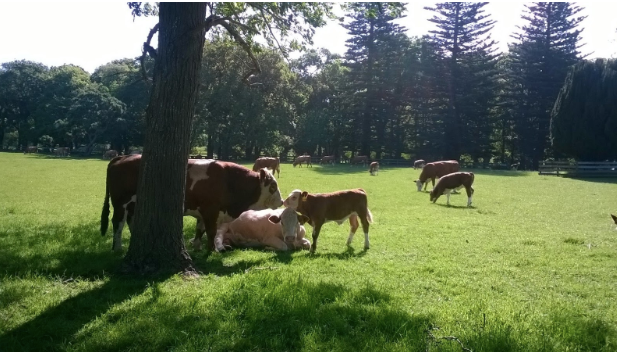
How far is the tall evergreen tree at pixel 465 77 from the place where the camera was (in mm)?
55062

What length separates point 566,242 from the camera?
10.1 meters

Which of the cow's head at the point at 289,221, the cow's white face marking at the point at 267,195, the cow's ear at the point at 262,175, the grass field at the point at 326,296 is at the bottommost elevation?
the grass field at the point at 326,296

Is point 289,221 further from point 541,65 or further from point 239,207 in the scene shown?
point 541,65

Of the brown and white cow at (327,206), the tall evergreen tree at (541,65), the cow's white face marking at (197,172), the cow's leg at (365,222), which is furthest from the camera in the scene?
the tall evergreen tree at (541,65)

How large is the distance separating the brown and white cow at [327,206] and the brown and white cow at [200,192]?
1.30 metres

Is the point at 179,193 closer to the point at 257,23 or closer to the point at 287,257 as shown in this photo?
the point at 287,257

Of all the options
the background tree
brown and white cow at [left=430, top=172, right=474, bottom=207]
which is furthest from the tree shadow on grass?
the background tree

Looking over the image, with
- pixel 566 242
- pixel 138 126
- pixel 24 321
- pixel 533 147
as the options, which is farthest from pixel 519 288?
pixel 138 126

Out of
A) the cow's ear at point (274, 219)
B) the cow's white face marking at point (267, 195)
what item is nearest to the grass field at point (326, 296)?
the cow's ear at point (274, 219)

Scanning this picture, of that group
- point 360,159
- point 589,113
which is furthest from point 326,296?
point 360,159

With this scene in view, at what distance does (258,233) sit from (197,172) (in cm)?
178

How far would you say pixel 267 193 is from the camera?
9.85m

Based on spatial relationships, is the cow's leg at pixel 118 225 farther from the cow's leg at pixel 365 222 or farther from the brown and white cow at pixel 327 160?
the brown and white cow at pixel 327 160

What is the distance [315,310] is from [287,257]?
3.26m
